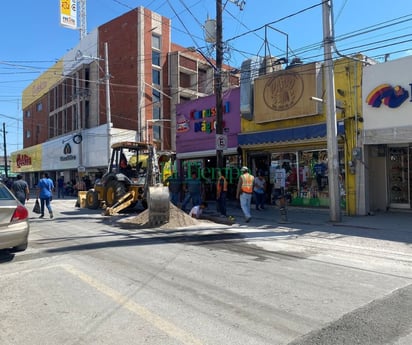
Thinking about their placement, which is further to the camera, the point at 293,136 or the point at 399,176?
the point at 293,136

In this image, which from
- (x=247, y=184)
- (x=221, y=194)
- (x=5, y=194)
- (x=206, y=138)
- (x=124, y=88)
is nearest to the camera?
(x=5, y=194)

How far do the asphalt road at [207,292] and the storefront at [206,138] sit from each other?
401 inches

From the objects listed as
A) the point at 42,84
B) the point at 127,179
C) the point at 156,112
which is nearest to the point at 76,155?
the point at 156,112

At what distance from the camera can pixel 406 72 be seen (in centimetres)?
1330

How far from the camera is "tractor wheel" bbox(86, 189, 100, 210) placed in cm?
1797

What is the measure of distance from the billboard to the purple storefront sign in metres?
18.7

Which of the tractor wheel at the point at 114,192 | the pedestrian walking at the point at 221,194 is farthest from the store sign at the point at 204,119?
the pedestrian walking at the point at 221,194

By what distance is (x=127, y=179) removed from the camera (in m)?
17.0

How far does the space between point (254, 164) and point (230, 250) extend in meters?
10.9

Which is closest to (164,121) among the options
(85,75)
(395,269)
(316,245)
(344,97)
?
(85,75)

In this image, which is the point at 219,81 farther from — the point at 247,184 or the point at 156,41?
the point at 156,41

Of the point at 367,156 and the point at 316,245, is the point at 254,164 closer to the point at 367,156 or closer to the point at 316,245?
the point at 367,156

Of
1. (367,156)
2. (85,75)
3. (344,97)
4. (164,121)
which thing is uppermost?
(85,75)

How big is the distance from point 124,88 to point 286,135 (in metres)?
24.4
